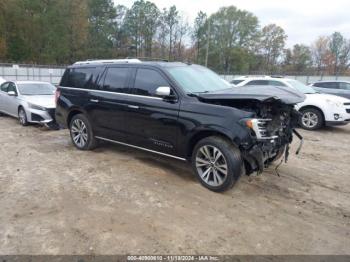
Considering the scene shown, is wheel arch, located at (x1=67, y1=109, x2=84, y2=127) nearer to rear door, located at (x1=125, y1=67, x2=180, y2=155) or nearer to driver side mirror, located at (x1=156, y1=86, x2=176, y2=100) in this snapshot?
rear door, located at (x1=125, y1=67, x2=180, y2=155)

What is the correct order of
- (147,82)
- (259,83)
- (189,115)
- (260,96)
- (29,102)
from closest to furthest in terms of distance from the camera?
(260,96), (189,115), (147,82), (29,102), (259,83)

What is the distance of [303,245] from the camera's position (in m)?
3.09

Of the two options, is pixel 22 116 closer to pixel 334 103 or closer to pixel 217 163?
pixel 217 163

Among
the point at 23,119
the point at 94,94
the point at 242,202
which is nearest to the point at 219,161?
the point at 242,202

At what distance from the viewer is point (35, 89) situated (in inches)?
380

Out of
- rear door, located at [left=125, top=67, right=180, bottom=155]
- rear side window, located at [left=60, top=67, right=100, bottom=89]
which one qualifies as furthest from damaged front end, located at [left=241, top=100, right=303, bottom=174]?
rear side window, located at [left=60, top=67, right=100, bottom=89]

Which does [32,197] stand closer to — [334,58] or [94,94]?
[94,94]

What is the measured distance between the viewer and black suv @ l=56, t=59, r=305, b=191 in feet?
13.3

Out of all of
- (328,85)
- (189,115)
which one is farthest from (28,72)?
(189,115)

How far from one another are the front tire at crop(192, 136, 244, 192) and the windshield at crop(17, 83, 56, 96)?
7.12m

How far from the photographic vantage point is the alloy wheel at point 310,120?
360 inches

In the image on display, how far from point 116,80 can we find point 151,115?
1187 mm

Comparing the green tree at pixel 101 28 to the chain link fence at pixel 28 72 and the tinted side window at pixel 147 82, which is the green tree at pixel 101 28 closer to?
the chain link fence at pixel 28 72

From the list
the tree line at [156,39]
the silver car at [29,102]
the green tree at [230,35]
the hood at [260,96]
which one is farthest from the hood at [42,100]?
the green tree at [230,35]
